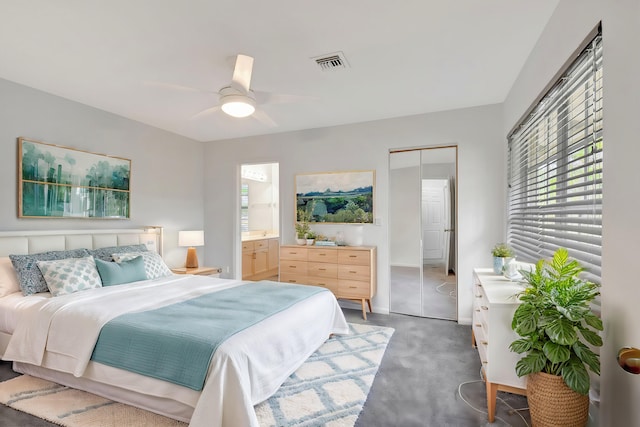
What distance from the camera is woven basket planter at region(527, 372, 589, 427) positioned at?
59.1 inches

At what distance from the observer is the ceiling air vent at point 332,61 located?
2.60 meters

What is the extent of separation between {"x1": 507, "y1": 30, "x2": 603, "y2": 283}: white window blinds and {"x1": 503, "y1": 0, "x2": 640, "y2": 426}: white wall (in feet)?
0.46

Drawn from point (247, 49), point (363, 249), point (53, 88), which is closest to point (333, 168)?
point (363, 249)

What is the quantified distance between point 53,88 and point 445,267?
4880 mm

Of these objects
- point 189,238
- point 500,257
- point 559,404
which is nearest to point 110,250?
point 189,238

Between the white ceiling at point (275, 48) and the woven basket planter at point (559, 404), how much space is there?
221 centimetres

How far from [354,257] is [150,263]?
244 cm

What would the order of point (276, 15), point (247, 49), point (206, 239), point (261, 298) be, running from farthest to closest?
point (206, 239)
point (261, 298)
point (247, 49)
point (276, 15)

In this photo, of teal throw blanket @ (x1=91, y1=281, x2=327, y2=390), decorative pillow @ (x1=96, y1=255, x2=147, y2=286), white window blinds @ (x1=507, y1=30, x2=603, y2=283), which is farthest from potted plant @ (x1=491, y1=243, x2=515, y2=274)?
decorative pillow @ (x1=96, y1=255, x2=147, y2=286)

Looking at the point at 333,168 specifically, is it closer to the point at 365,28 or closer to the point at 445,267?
the point at 445,267

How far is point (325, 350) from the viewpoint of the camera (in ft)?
9.83

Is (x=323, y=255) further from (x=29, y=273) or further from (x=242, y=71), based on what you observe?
(x=29, y=273)

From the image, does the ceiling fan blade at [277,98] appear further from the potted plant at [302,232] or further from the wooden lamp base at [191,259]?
the wooden lamp base at [191,259]

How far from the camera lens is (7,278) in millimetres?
2781
